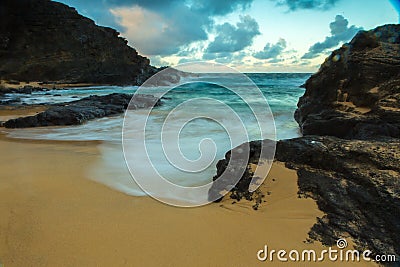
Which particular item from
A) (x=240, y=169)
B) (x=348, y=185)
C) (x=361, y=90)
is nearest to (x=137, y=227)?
(x=240, y=169)

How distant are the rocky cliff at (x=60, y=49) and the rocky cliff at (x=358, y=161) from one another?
32041 millimetres

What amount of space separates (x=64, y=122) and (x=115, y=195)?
220 inches

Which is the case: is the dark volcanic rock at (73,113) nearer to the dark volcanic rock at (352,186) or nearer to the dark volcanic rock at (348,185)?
the dark volcanic rock at (348,185)

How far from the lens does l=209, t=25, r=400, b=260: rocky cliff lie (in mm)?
1725

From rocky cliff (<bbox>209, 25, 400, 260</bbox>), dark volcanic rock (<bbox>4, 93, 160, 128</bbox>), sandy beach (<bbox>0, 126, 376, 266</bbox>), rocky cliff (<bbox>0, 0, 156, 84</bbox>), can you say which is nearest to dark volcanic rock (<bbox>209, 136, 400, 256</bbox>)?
rocky cliff (<bbox>209, 25, 400, 260</bbox>)

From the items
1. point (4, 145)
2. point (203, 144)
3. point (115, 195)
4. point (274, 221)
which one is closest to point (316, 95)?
point (203, 144)

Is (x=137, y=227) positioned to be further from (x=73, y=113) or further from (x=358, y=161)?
(x=73, y=113)

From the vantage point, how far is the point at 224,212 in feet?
6.88

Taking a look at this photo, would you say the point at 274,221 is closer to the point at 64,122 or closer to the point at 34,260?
the point at 34,260

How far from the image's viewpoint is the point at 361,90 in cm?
468

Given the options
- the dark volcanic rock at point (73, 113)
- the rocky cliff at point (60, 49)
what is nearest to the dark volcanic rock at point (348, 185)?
the dark volcanic rock at point (73, 113)

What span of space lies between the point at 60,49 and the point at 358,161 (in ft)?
157

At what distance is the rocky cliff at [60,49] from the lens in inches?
→ 1443

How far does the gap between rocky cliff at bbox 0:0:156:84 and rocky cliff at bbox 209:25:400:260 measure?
32.0m
